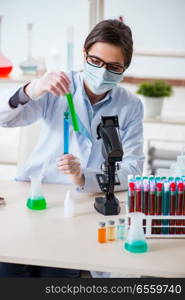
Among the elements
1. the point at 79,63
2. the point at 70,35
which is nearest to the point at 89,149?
the point at 70,35

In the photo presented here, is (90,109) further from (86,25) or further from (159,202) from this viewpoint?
(86,25)

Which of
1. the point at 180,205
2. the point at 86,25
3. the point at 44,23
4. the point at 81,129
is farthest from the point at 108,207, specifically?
the point at 44,23

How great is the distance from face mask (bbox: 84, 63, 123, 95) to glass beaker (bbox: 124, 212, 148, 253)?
1.99 ft

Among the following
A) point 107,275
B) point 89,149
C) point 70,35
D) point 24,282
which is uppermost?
point 70,35

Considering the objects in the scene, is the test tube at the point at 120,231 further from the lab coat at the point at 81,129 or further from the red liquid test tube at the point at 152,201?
the lab coat at the point at 81,129

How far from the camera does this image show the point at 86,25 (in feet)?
13.0

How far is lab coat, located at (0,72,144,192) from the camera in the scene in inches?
84.8

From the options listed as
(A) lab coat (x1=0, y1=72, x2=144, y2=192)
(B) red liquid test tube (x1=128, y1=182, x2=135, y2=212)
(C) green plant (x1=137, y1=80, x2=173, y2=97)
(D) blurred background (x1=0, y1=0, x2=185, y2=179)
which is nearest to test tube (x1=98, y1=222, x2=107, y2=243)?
(B) red liquid test tube (x1=128, y1=182, x2=135, y2=212)

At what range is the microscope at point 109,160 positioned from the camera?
1.80 m

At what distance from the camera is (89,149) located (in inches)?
84.9

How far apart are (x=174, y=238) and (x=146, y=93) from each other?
2.01 metres

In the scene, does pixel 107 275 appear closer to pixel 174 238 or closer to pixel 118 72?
pixel 174 238

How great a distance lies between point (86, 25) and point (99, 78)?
2030mm

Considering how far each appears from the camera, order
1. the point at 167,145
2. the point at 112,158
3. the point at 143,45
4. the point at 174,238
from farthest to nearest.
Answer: the point at 167,145 < the point at 143,45 < the point at 112,158 < the point at 174,238
